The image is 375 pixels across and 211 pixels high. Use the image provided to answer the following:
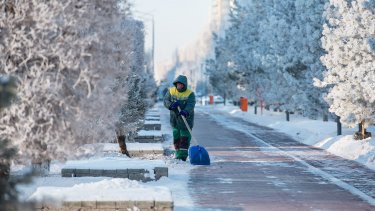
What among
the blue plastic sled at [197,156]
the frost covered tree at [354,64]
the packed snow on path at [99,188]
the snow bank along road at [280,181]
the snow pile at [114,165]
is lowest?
the snow bank along road at [280,181]

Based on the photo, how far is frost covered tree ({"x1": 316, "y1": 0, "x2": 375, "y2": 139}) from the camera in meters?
21.7

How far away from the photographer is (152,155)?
1717 cm

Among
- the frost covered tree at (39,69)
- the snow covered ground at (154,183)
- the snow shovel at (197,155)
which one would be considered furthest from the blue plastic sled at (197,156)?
the frost covered tree at (39,69)

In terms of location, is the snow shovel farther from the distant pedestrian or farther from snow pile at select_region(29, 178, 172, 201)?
snow pile at select_region(29, 178, 172, 201)

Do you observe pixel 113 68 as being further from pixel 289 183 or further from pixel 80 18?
pixel 289 183

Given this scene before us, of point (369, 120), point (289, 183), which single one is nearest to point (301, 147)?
point (369, 120)

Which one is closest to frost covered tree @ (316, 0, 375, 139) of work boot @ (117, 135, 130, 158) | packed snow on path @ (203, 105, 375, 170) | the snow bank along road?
packed snow on path @ (203, 105, 375, 170)

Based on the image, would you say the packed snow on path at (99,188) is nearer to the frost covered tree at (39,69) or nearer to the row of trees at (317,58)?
the frost covered tree at (39,69)

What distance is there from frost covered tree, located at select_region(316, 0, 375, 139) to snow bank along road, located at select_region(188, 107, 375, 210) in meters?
1.64

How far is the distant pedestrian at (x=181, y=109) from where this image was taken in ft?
56.3

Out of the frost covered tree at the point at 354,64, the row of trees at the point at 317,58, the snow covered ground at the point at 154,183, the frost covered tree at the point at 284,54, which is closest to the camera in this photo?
the snow covered ground at the point at 154,183

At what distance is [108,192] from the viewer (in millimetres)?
8898

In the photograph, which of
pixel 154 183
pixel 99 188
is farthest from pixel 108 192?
pixel 154 183

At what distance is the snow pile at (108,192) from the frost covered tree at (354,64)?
12.8 meters
